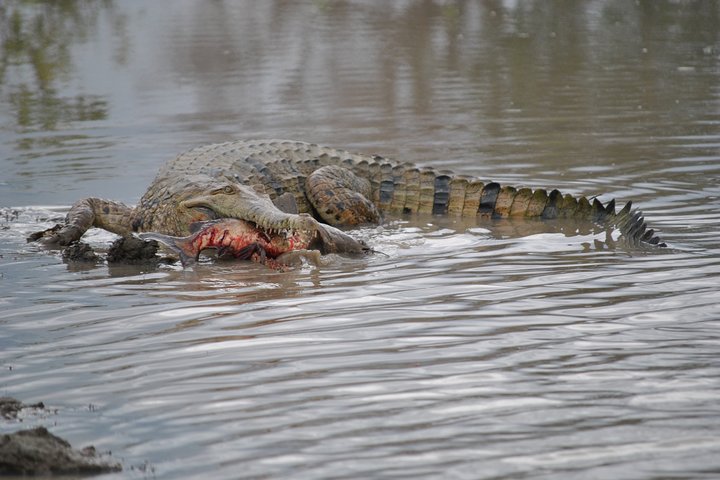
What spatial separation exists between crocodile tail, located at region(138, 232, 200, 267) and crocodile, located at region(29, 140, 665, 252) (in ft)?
0.86

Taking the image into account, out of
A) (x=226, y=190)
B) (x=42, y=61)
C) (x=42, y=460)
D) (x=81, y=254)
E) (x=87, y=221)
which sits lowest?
(x=42, y=460)

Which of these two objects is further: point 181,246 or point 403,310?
point 181,246

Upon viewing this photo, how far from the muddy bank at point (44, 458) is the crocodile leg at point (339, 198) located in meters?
5.08

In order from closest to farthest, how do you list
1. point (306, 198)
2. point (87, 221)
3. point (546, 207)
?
1. point (87, 221)
2. point (546, 207)
3. point (306, 198)

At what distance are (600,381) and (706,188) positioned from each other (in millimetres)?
4882

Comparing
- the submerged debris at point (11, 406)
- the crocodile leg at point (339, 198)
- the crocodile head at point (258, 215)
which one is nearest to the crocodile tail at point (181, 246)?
the crocodile head at point (258, 215)

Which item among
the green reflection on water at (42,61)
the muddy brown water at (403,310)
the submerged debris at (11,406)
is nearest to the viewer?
the muddy brown water at (403,310)

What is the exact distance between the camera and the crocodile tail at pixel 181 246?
6875mm

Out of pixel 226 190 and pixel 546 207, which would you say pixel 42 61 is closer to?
pixel 226 190

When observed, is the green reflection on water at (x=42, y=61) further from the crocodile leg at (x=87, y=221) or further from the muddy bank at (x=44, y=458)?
the muddy bank at (x=44, y=458)

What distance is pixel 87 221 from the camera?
7820mm

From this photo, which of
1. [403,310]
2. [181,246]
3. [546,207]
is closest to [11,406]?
[403,310]

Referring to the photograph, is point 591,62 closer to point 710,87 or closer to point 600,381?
point 710,87

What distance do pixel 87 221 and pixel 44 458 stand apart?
464 centimetres
